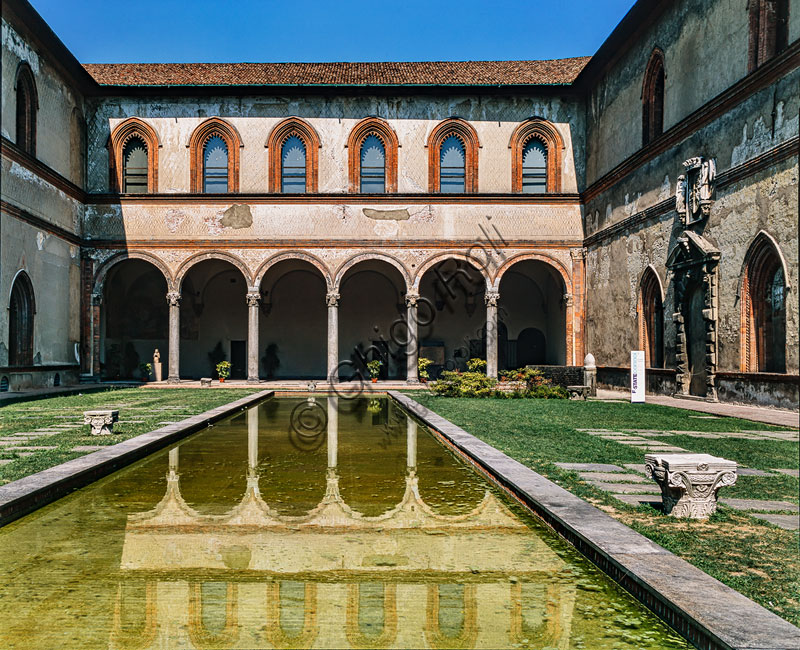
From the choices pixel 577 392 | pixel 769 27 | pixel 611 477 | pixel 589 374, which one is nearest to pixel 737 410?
pixel 577 392

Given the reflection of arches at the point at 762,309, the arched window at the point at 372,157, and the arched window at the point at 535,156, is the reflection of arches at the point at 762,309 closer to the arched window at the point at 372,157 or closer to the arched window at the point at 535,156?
the arched window at the point at 535,156

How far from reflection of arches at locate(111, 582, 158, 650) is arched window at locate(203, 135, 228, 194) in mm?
21140

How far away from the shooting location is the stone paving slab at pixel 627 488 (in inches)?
228

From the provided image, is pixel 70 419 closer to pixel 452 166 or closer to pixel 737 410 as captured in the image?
pixel 737 410

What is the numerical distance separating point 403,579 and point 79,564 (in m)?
1.84

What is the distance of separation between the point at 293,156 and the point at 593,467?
739 inches

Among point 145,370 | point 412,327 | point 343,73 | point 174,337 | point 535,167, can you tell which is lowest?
point 145,370

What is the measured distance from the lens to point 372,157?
77.3 feet

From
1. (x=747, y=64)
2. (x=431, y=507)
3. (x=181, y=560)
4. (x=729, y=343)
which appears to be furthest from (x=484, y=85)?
(x=181, y=560)

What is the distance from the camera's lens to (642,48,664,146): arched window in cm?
1836

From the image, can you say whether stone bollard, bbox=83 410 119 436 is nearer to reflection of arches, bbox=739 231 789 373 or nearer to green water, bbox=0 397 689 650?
green water, bbox=0 397 689 650

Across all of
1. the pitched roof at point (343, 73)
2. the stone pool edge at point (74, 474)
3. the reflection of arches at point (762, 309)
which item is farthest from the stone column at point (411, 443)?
the pitched roof at point (343, 73)

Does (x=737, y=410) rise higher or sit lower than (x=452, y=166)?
lower

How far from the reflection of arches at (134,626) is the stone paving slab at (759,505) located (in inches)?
162
